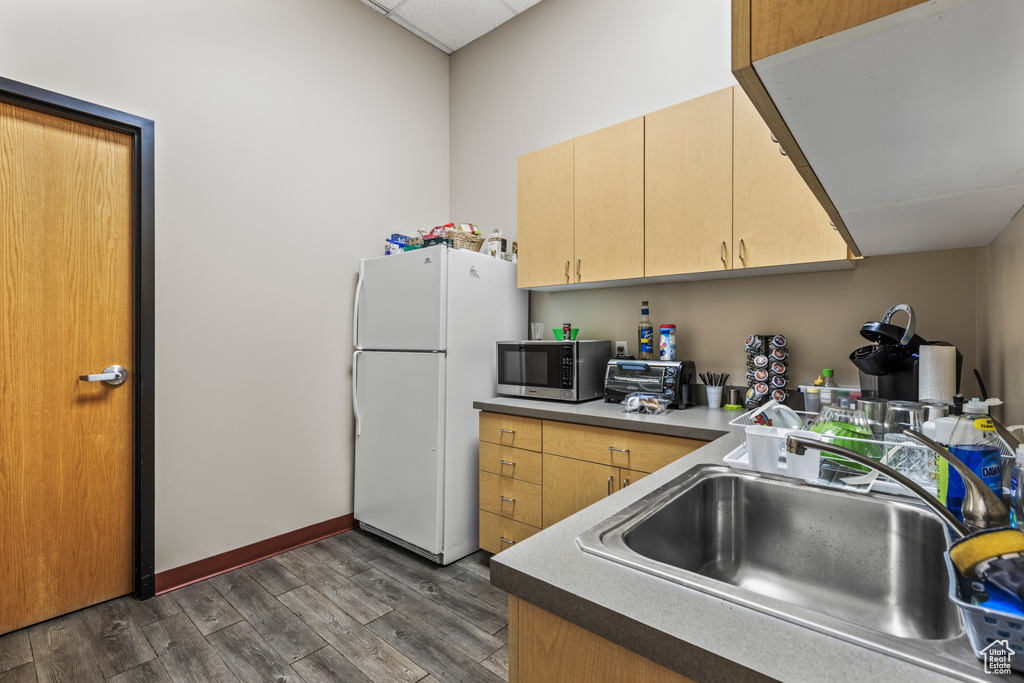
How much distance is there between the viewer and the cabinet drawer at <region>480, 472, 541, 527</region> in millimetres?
2283

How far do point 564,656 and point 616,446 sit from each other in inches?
55.6

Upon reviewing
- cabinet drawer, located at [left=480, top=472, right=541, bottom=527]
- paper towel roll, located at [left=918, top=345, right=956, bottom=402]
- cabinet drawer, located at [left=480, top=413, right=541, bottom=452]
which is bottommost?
cabinet drawer, located at [left=480, top=472, right=541, bottom=527]

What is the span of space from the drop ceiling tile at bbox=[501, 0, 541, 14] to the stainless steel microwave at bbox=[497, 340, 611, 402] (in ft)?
6.75

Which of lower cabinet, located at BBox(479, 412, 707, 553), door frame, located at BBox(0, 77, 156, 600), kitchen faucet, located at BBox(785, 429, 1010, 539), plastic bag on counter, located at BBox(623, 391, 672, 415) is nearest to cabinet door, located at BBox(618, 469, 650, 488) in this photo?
lower cabinet, located at BBox(479, 412, 707, 553)

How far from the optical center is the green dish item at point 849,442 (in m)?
1.03

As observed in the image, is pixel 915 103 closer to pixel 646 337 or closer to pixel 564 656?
pixel 564 656

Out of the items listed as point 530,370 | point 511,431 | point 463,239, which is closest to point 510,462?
point 511,431

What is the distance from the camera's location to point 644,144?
2.22 m

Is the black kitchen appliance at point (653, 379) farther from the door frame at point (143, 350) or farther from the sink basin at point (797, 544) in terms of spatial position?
the door frame at point (143, 350)

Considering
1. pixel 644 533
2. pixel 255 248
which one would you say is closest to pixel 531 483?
pixel 644 533

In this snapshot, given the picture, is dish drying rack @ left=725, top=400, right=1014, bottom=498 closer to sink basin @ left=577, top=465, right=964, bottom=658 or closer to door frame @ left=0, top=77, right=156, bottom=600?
sink basin @ left=577, top=465, right=964, bottom=658

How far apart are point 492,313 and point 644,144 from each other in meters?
1.13

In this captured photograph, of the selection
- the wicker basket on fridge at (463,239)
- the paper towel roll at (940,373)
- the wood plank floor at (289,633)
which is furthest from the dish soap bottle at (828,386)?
the wicker basket on fridge at (463,239)

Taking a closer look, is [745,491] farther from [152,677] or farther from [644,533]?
[152,677]
